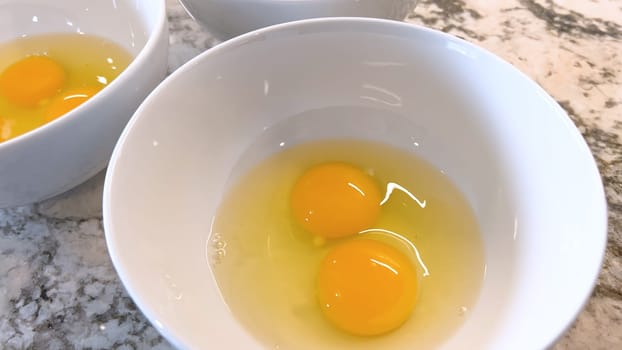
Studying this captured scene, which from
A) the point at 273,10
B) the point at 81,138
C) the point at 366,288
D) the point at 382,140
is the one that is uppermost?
the point at 273,10

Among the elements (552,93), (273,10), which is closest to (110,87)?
(273,10)

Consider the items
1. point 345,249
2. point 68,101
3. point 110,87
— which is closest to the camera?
point 110,87

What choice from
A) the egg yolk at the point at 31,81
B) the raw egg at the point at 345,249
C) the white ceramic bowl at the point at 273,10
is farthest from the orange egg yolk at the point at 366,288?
the egg yolk at the point at 31,81

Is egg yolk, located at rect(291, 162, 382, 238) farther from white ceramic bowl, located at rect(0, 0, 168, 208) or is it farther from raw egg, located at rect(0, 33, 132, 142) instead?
raw egg, located at rect(0, 33, 132, 142)

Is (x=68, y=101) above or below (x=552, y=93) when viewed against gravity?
below

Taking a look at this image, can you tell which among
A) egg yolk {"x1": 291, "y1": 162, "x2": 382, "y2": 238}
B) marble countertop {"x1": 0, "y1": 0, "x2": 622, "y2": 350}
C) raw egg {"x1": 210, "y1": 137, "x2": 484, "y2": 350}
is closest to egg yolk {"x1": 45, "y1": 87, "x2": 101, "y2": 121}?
marble countertop {"x1": 0, "y1": 0, "x2": 622, "y2": 350}

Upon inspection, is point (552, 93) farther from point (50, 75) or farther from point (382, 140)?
point (50, 75)
